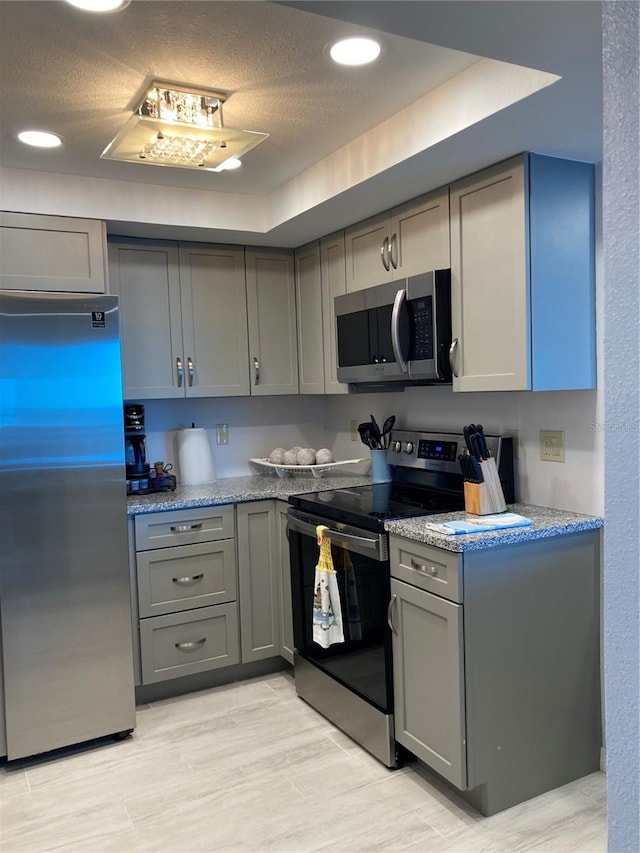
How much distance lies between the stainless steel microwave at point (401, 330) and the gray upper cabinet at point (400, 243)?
2.8 inches

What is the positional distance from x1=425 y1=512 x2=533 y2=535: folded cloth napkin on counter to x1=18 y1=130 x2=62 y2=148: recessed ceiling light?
191 centimetres

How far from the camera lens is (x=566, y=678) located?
2.32 m

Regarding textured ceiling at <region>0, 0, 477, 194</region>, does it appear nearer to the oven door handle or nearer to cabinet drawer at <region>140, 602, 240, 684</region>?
the oven door handle

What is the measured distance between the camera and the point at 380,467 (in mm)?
3227

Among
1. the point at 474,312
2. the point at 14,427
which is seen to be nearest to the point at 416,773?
the point at 474,312

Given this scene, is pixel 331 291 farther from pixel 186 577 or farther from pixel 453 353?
pixel 186 577

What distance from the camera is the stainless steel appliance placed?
2457 mm

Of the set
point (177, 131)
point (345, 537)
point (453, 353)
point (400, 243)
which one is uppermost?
point (177, 131)

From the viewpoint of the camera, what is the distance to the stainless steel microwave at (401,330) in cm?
258

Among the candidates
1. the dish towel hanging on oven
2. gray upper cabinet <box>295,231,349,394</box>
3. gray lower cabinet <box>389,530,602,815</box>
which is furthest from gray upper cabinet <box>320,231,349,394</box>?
gray lower cabinet <box>389,530,602,815</box>

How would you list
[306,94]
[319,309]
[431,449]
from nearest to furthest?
[306,94], [431,449], [319,309]

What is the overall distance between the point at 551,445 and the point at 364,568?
84 cm

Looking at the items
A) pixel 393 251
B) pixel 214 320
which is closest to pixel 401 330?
pixel 393 251

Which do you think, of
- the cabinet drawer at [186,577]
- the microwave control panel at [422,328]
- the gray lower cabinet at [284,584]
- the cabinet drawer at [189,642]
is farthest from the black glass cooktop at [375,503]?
the cabinet drawer at [189,642]
